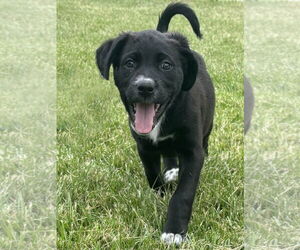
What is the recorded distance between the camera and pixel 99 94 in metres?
5.91

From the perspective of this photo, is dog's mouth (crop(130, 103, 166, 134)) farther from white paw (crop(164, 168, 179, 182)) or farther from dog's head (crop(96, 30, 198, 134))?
white paw (crop(164, 168, 179, 182))

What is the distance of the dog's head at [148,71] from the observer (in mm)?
2813

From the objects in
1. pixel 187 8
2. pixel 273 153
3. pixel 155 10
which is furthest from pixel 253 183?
pixel 155 10

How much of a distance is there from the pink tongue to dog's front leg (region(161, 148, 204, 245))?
33 cm

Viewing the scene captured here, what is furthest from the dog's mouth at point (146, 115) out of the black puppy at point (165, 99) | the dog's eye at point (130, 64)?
the dog's eye at point (130, 64)

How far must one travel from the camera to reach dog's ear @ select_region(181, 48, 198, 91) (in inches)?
121

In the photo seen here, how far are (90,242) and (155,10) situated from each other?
11.4m

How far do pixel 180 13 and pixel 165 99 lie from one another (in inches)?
43.7

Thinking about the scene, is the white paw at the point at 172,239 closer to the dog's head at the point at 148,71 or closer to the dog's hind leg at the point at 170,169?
the dog's head at the point at 148,71

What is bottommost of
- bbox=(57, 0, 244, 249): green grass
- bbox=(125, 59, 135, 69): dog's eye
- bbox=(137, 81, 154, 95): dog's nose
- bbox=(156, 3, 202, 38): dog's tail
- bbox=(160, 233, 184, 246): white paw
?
bbox=(57, 0, 244, 249): green grass

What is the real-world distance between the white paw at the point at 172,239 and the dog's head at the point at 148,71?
0.59 metres

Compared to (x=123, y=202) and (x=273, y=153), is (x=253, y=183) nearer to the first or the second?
(x=273, y=153)

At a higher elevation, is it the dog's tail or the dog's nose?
the dog's tail

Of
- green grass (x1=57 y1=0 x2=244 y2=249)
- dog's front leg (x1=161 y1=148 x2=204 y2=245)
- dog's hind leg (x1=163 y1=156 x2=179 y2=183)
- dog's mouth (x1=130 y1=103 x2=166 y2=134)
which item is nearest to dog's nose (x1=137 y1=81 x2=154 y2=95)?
dog's mouth (x1=130 y1=103 x2=166 y2=134)
